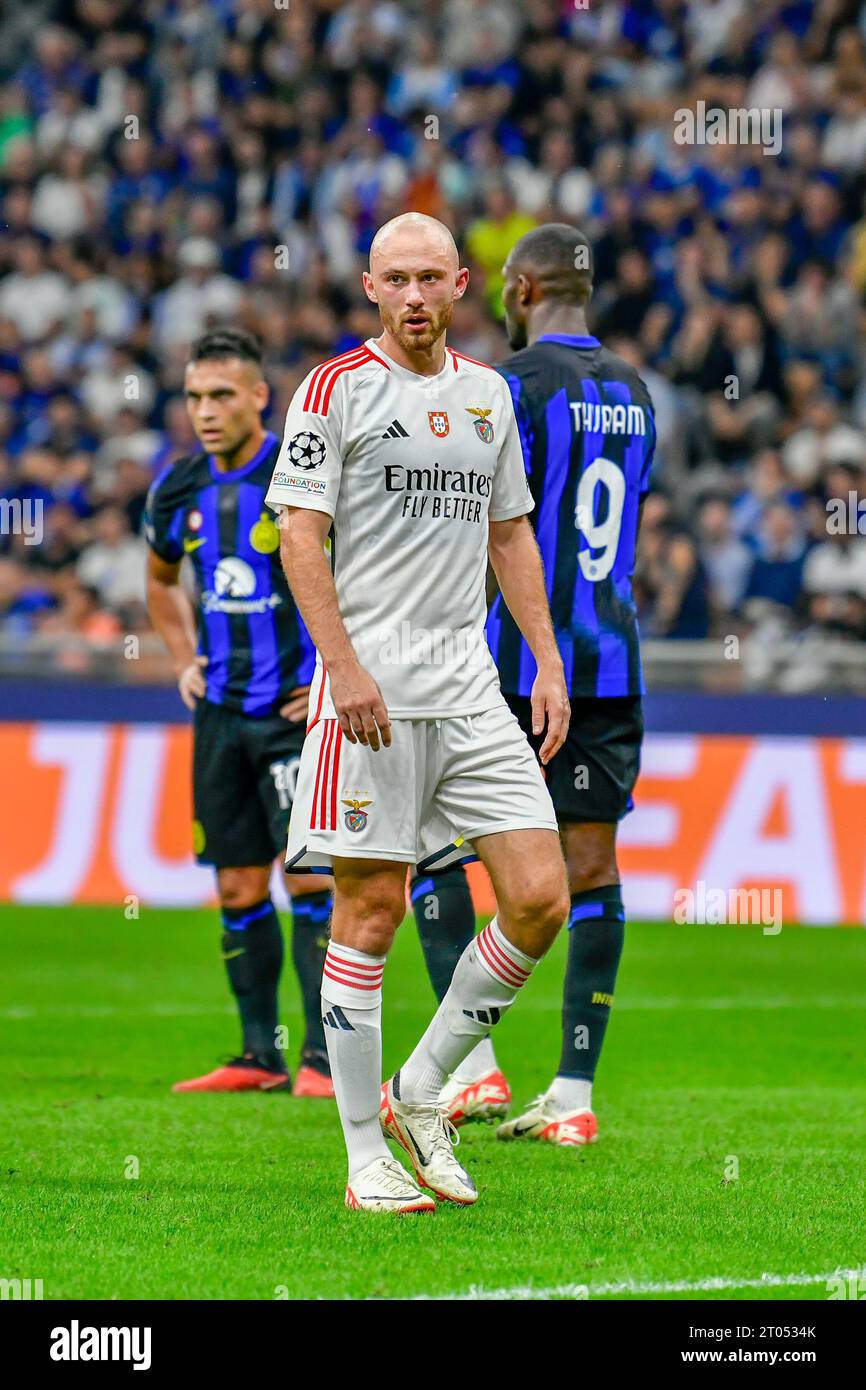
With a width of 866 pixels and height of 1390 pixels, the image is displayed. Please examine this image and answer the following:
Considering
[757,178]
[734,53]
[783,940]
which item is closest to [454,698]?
[783,940]

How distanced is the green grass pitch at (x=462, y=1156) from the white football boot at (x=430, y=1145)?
84 millimetres

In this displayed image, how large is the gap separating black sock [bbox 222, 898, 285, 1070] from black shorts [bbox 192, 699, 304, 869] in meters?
0.22

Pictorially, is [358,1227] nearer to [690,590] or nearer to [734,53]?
[690,590]

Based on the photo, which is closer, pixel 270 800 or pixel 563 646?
pixel 563 646

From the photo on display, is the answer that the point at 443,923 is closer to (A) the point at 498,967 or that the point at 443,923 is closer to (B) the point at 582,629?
(B) the point at 582,629

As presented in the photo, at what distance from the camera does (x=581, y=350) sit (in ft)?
20.3

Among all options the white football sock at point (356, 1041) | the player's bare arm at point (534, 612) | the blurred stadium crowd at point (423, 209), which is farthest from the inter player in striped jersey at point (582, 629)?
the blurred stadium crowd at point (423, 209)

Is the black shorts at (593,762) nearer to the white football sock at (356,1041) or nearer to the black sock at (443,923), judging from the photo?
the black sock at (443,923)

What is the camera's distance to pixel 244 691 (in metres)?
6.98

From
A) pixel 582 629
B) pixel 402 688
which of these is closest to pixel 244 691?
pixel 582 629

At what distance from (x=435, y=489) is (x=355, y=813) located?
31.4 inches

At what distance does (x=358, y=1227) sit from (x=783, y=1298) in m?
1.03

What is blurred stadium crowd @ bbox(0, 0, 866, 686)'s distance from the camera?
1438 cm

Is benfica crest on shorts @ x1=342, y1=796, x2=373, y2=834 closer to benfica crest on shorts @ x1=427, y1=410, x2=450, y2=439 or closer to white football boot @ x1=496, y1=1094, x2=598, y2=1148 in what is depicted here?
benfica crest on shorts @ x1=427, y1=410, x2=450, y2=439
